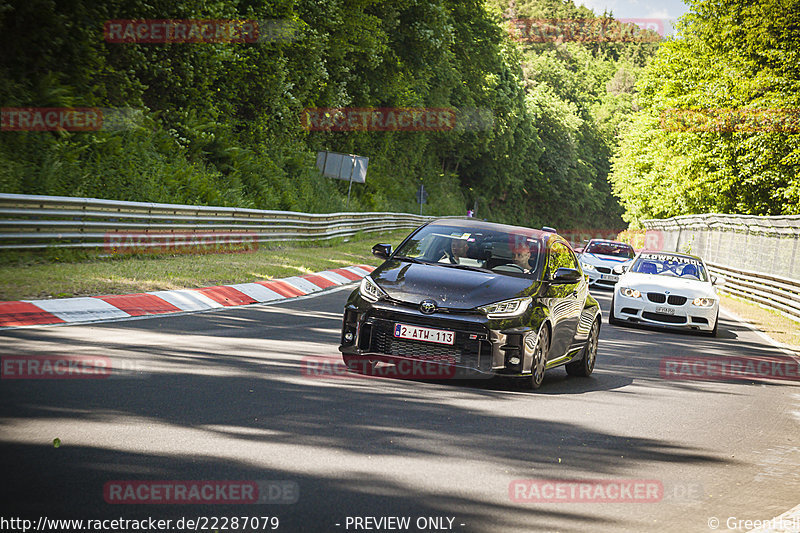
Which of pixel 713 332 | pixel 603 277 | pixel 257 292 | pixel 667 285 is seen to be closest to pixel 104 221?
pixel 257 292

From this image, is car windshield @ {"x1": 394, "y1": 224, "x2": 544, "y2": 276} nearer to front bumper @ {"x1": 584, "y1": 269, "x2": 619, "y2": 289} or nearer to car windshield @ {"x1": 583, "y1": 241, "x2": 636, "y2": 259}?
front bumper @ {"x1": 584, "y1": 269, "x2": 619, "y2": 289}

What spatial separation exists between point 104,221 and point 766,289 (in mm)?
18145

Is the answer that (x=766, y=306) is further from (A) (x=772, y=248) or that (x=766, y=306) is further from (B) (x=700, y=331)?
(B) (x=700, y=331)

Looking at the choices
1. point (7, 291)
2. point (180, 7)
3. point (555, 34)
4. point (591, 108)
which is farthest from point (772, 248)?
point (555, 34)

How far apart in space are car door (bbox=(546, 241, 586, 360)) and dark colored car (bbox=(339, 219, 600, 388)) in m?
0.01

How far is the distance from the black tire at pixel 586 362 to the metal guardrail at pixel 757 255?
12.7 metres

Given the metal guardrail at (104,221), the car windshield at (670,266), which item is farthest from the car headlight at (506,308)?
the car windshield at (670,266)

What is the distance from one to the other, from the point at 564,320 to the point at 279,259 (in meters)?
12.4

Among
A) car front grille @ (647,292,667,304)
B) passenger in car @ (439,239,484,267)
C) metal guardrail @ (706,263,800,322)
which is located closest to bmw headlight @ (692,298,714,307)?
car front grille @ (647,292,667,304)

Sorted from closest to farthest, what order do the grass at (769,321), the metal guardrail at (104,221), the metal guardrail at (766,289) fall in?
the metal guardrail at (104,221) < the grass at (769,321) < the metal guardrail at (766,289)

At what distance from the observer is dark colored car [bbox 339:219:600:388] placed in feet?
26.3

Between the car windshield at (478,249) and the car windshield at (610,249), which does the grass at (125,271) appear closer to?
the car windshield at (478,249)

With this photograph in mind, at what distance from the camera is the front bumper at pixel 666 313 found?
16328mm

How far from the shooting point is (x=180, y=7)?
2425 centimetres
